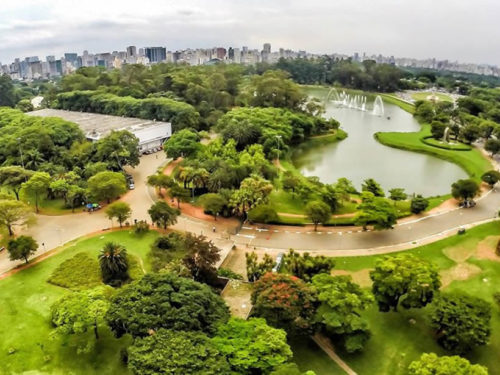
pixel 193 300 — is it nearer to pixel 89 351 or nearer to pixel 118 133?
pixel 89 351

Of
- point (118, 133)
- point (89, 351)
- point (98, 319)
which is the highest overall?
point (118, 133)

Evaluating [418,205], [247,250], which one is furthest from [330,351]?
[418,205]

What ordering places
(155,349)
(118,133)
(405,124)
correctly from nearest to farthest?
(155,349)
(118,133)
(405,124)

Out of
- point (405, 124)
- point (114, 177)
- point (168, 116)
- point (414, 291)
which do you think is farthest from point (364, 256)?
point (405, 124)

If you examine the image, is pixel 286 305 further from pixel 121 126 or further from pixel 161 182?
pixel 121 126

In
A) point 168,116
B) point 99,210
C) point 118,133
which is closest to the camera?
point 99,210

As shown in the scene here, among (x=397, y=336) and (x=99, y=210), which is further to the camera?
(x=99, y=210)
